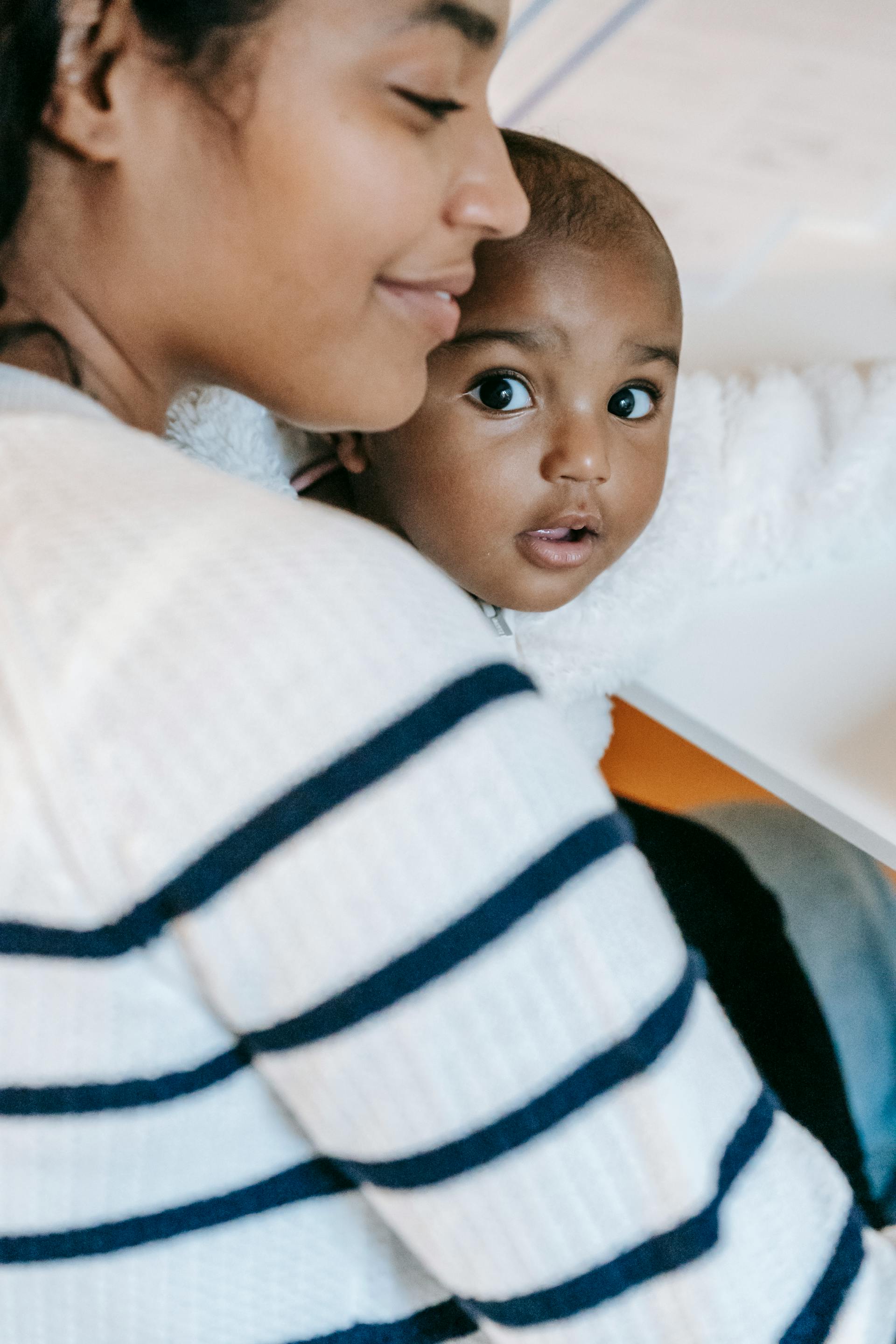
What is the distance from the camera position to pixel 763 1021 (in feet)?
2.54

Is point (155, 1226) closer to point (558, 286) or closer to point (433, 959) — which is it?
point (433, 959)

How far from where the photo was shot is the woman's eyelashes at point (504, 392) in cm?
75

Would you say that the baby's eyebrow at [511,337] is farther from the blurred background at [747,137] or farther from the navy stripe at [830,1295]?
the navy stripe at [830,1295]

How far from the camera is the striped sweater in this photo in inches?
12.9

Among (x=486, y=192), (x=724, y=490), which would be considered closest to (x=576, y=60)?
(x=724, y=490)

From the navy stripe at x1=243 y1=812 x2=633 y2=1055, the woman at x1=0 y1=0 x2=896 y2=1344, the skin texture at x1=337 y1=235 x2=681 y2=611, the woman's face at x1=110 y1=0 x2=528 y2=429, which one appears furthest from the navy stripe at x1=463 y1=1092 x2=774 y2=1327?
the skin texture at x1=337 y1=235 x2=681 y2=611

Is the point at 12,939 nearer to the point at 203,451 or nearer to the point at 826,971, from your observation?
the point at 203,451

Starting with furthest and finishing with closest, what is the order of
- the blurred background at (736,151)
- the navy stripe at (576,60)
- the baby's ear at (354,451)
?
the navy stripe at (576,60)
the blurred background at (736,151)
the baby's ear at (354,451)

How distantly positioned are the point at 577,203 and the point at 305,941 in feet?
1.98

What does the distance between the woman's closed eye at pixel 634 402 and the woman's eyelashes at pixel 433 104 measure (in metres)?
0.32

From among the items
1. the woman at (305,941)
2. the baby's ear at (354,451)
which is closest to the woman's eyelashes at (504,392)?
the baby's ear at (354,451)

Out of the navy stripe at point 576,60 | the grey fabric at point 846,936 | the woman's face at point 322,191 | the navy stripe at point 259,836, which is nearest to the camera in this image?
the navy stripe at point 259,836

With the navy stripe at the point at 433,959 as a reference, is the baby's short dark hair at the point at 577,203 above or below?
above

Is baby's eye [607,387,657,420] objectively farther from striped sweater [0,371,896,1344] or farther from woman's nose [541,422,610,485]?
striped sweater [0,371,896,1344]
